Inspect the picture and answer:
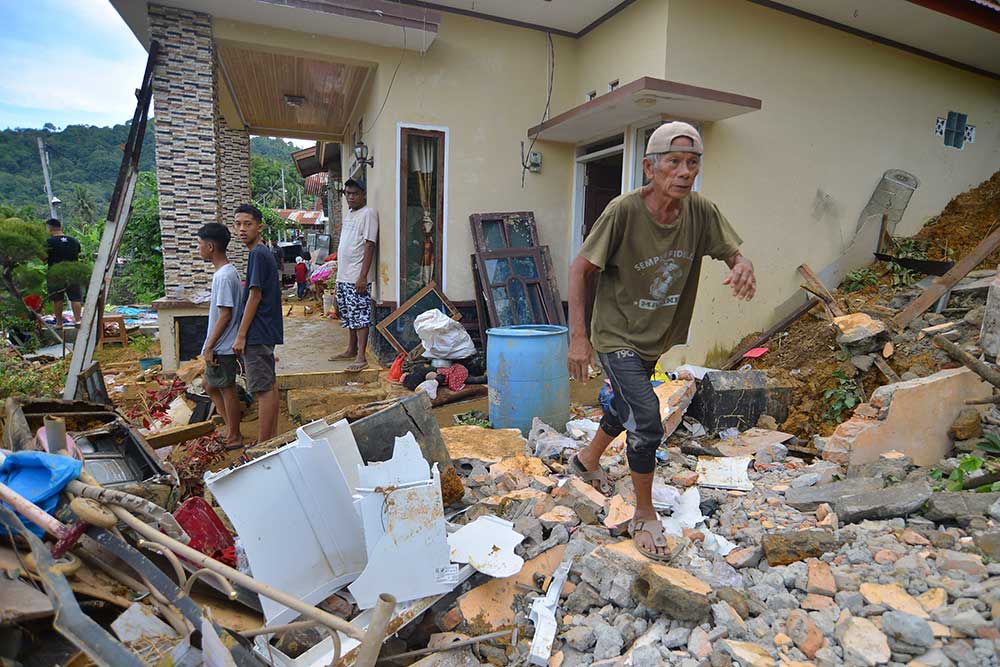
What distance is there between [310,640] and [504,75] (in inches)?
243

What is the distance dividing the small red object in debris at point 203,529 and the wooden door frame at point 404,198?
402 centimetres

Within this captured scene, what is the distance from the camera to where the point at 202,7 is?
537 centimetres

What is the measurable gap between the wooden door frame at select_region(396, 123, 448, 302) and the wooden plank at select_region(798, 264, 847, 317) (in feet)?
14.1

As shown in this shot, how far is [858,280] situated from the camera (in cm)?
655

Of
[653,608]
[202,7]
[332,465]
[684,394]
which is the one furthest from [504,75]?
[653,608]

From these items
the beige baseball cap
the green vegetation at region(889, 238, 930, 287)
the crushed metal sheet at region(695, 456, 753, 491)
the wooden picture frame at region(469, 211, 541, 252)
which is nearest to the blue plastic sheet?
the beige baseball cap

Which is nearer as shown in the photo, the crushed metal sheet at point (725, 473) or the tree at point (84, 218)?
the crushed metal sheet at point (725, 473)

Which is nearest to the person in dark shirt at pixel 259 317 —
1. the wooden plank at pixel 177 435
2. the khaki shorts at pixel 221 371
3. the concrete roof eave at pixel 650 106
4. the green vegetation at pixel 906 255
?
the khaki shorts at pixel 221 371

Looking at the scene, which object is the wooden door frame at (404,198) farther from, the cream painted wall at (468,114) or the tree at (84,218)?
the tree at (84,218)

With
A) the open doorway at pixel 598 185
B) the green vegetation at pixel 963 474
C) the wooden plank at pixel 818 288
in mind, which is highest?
the open doorway at pixel 598 185

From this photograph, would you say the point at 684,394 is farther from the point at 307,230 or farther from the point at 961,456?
the point at 307,230

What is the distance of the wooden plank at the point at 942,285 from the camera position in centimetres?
536

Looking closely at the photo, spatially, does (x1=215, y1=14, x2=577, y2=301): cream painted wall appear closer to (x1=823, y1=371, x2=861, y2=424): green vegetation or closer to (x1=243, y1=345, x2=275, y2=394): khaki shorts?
(x1=243, y1=345, x2=275, y2=394): khaki shorts

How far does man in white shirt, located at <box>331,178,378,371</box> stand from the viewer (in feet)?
19.9
